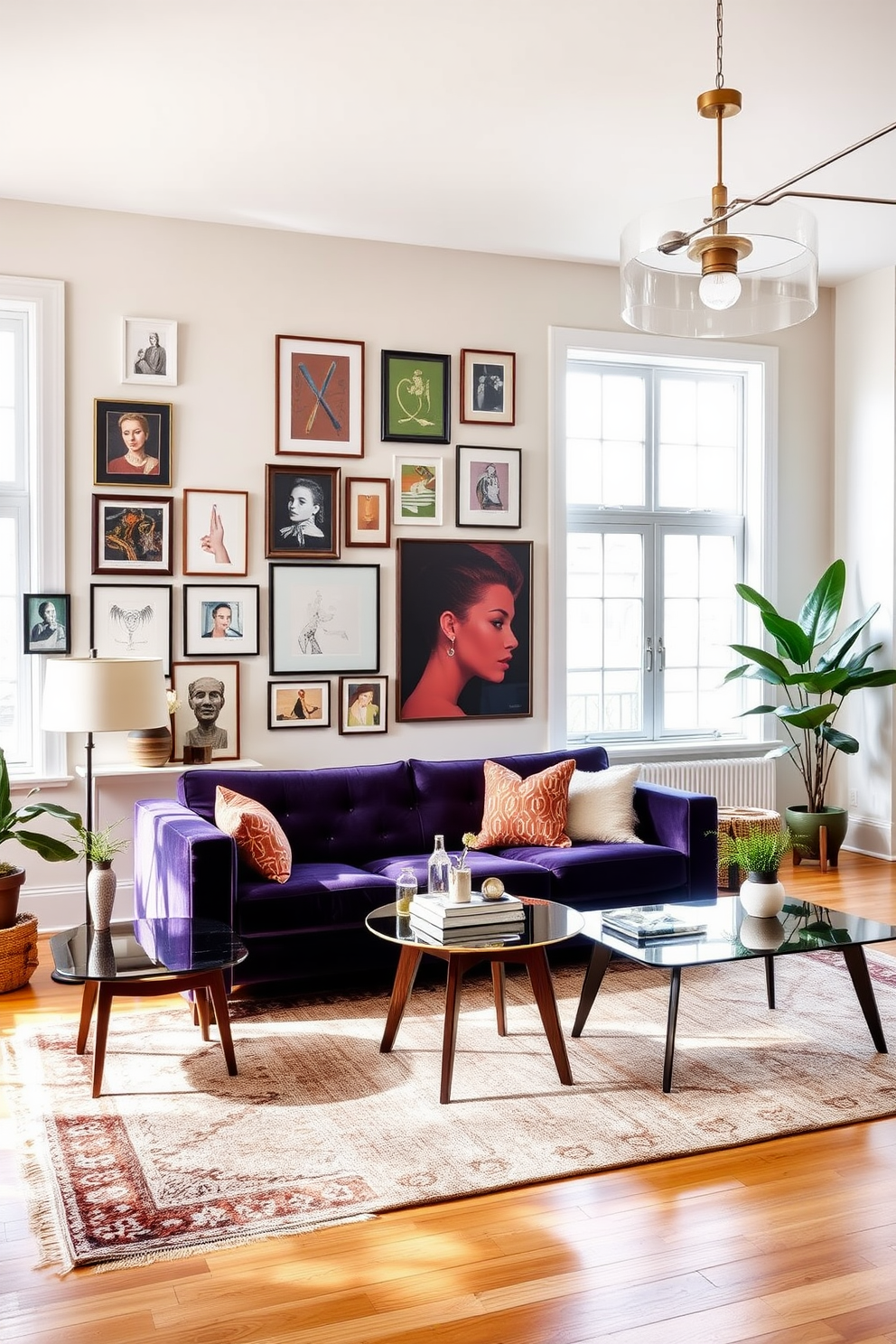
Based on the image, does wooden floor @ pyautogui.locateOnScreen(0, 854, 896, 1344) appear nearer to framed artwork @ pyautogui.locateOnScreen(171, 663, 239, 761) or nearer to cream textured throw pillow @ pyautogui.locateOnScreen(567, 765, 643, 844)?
cream textured throw pillow @ pyautogui.locateOnScreen(567, 765, 643, 844)

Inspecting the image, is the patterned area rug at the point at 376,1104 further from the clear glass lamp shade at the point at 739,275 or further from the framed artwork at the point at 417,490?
the framed artwork at the point at 417,490

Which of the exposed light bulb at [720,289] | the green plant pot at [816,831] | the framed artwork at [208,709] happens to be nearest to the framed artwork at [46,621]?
the framed artwork at [208,709]

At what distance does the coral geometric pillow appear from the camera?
13.7ft

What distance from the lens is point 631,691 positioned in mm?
6484

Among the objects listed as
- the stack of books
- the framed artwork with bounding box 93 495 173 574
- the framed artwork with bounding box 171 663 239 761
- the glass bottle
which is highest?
the framed artwork with bounding box 93 495 173 574

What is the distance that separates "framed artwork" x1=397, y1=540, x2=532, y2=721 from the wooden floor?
10.4 feet

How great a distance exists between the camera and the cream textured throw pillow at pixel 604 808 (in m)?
4.91

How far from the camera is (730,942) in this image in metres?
3.52

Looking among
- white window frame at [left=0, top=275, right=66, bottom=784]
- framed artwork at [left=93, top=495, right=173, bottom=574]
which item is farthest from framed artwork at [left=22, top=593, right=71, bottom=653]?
framed artwork at [left=93, top=495, right=173, bottom=574]

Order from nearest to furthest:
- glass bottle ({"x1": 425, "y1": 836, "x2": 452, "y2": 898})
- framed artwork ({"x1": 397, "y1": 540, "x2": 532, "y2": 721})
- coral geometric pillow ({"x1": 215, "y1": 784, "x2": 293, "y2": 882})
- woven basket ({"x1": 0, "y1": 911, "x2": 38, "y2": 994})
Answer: glass bottle ({"x1": 425, "y1": 836, "x2": 452, "y2": 898}), coral geometric pillow ({"x1": 215, "y1": 784, "x2": 293, "y2": 882}), woven basket ({"x1": 0, "y1": 911, "x2": 38, "y2": 994}), framed artwork ({"x1": 397, "y1": 540, "x2": 532, "y2": 721})

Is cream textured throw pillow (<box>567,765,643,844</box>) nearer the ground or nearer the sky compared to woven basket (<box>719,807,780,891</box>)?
nearer the sky

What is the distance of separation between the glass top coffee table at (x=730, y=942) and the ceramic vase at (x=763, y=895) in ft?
0.10

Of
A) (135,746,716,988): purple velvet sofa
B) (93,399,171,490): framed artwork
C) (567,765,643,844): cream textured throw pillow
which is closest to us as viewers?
(135,746,716,988): purple velvet sofa

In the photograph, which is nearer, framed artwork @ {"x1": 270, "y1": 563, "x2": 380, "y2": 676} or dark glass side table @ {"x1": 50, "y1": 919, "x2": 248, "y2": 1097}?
dark glass side table @ {"x1": 50, "y1": 919, "x2": 248, "y2": 1097}
